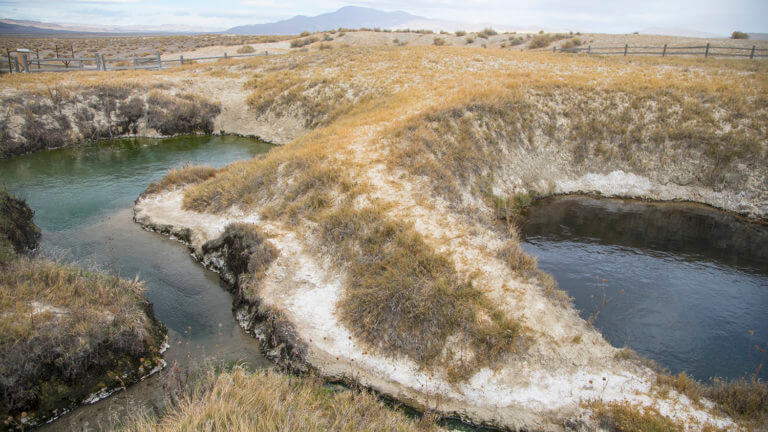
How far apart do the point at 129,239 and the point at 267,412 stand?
43.1 feet

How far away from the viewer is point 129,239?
638 inches

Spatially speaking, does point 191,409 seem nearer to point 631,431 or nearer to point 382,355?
point 382,355

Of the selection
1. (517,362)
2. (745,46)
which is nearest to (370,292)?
(517,362)

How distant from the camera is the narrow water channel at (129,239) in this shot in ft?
34.7

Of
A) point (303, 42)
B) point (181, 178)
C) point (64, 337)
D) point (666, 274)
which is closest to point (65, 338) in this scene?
point (64, 337)

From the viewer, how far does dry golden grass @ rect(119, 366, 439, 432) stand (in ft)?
20.4

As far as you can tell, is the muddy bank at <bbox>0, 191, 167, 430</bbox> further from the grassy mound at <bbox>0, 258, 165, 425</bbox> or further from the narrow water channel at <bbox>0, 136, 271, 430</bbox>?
the narrow water channel at <bbox>0, 136, 271, 430</bbox>

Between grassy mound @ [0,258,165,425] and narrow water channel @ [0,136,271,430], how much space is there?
533 mm

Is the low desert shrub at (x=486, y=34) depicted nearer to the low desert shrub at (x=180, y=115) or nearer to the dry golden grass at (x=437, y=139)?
the dry golden grass at (x=437, y=139)

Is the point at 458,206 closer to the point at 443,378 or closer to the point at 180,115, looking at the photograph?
the point at 443,378

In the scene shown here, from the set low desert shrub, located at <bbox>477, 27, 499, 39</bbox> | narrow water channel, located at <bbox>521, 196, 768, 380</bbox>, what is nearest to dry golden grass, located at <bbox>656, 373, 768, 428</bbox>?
narrow water channel, located at <bbox>521, 196, 768, 380</bbox>

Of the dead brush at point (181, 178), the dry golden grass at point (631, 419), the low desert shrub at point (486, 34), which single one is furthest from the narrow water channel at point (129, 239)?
the low desert shrub at point (486, 34)

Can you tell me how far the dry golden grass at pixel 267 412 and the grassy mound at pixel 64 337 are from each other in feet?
9.36

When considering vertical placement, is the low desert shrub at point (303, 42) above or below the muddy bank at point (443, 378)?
above
